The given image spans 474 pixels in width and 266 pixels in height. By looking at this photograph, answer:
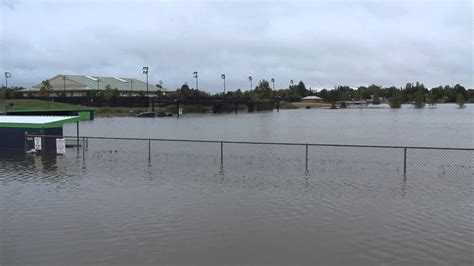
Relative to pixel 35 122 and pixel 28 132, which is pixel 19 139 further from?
pixel 35 122

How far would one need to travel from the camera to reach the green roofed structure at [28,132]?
29.0m

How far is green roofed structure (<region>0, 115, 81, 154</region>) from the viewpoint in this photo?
95.1 feet

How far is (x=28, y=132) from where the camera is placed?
1157 inches

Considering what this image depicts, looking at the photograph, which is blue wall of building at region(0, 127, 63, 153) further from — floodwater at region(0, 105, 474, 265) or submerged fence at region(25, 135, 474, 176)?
floodwater at region(0, 105, 474, 265)

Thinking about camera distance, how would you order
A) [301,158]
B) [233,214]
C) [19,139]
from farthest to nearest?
[19,139]
[301,158]
[233,214]

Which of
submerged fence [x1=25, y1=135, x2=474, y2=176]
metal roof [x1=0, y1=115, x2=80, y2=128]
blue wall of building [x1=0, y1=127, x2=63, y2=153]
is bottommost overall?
submerged fence [x1=25, y1=135, x2=474, y2=176]

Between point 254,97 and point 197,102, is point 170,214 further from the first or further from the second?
point 254,97

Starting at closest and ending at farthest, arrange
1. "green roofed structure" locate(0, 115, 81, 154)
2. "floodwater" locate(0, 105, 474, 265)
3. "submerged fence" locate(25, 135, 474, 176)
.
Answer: "floodwater" locate(0, 105, 474, 265)
"submerged fence" locate(25, 135, 474, 176)
"green roofed structure" locate(0, 115, 81, 154)

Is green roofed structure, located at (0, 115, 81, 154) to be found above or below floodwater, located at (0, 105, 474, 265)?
above

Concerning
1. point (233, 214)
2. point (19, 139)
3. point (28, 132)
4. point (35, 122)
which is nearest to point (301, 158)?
point (233, 214)

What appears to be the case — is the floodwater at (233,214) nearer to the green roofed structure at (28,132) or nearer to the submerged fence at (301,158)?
the submerged fence at (301,158)

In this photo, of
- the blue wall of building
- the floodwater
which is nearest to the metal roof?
the blue wall of building

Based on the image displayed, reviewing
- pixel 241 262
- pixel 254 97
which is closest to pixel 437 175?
pixel 241 262

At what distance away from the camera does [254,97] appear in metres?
199
